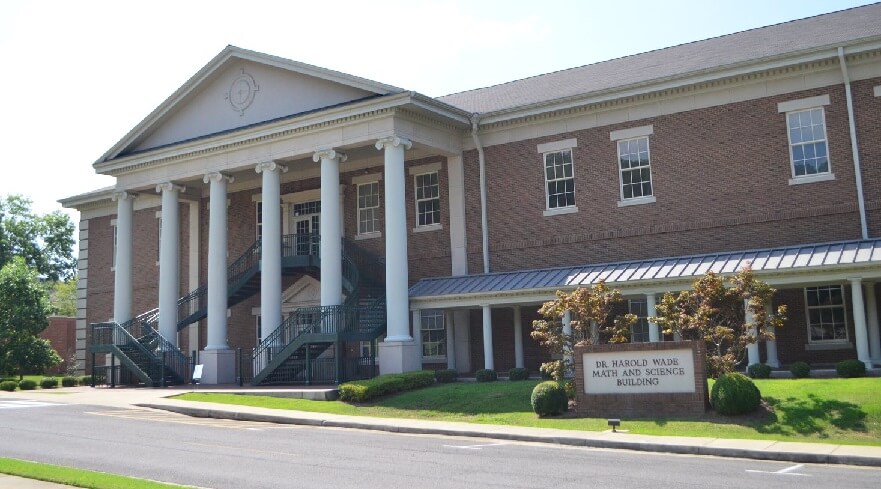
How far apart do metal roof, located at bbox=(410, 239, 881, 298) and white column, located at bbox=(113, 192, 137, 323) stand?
43.3 feet

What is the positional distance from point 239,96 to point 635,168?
49.2ft

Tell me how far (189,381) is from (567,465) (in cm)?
2399

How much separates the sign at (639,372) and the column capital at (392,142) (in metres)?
11.3

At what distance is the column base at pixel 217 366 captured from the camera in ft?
108

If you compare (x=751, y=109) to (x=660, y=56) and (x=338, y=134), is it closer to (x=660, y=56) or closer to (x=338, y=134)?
(x=660, y=56)

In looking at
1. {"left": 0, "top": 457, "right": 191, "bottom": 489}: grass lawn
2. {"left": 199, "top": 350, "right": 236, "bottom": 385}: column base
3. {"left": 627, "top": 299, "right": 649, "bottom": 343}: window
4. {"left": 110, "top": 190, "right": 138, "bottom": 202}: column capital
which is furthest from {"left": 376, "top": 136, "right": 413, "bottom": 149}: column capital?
{"left": 0, "top": 457, "right": 191, "bottom": 489}: grass lawn

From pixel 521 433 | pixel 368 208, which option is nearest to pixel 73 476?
pixel 521 433

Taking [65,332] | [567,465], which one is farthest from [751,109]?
[65,332]

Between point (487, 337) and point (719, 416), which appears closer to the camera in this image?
point (719, 416)

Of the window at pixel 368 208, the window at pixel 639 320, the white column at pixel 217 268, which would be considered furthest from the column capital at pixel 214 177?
the window at pixel 639 320

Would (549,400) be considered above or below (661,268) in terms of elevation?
below

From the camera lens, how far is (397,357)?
92.8 feet

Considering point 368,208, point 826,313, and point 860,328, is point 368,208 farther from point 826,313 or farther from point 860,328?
point 860,328

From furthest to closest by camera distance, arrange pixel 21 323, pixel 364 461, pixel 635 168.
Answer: pixel 21 323, pixel 635 168, pixel 364 461
